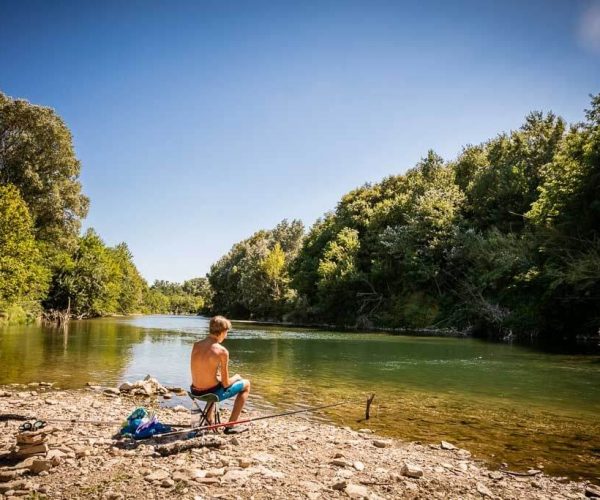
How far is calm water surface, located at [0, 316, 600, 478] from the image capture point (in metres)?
9.51

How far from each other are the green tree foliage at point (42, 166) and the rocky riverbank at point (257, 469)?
40.8 m

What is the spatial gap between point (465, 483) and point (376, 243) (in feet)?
203

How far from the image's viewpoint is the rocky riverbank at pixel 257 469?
18.5 feet

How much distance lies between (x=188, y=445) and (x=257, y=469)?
1.37m

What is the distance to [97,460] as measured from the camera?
21.4 ft

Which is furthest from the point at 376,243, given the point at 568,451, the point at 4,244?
the point at 568,451

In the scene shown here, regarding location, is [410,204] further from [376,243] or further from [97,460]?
[97,460]

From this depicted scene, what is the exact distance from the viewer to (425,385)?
16.1 metres

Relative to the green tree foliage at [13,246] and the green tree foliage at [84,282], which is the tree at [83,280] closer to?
the green tree foliage at [84,282]

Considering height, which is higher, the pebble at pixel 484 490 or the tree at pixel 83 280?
the tree at pixel 83 280

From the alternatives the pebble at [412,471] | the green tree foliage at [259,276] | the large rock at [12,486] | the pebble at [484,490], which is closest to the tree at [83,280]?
the green tree foliage at [259,276]

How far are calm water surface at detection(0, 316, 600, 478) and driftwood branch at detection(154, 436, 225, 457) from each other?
4269 mm

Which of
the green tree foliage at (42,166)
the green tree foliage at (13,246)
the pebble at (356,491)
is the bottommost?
the pebble at (356,491)

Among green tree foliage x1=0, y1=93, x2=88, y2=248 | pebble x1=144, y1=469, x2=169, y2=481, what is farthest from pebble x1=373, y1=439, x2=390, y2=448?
green tree foliage x1=0, y1=93, x2=88, y2=248
